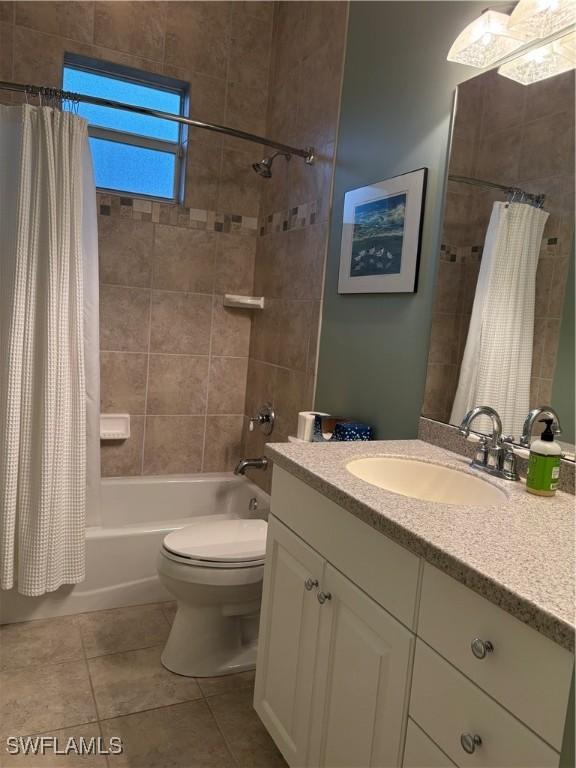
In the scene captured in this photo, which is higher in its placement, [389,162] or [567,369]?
[389,162]

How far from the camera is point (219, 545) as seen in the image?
6.44 ft

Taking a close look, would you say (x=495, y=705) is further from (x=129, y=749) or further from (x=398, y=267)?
(x=398, y=267)

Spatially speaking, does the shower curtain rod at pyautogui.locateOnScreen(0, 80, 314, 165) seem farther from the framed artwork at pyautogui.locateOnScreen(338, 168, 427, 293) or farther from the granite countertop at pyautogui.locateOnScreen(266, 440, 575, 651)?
the granite countertop at pyautogui.locateOnScreen(266, 440, 575, 651)

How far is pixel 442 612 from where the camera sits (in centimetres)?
92

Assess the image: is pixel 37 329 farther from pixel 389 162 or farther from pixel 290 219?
pixel 389 162

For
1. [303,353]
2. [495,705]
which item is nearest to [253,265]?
[303,353]

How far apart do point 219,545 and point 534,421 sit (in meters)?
1.13

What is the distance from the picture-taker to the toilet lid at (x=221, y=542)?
1.88m

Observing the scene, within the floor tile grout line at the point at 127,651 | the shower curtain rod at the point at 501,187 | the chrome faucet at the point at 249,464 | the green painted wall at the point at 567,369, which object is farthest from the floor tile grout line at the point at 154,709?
the shower curtain rod at the point at 501,187

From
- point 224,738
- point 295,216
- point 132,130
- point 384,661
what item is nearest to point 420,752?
point 384,661

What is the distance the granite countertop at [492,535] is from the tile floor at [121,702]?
89 centimetres

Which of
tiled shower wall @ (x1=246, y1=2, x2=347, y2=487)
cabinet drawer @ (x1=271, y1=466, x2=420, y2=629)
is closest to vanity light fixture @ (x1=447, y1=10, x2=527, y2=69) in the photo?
tiled shower wall @ (x1=246, y1=2, x2=347, y2=487)

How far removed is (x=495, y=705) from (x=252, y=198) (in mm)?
2653

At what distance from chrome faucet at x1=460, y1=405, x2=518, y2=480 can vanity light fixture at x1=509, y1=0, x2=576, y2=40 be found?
0.91m
